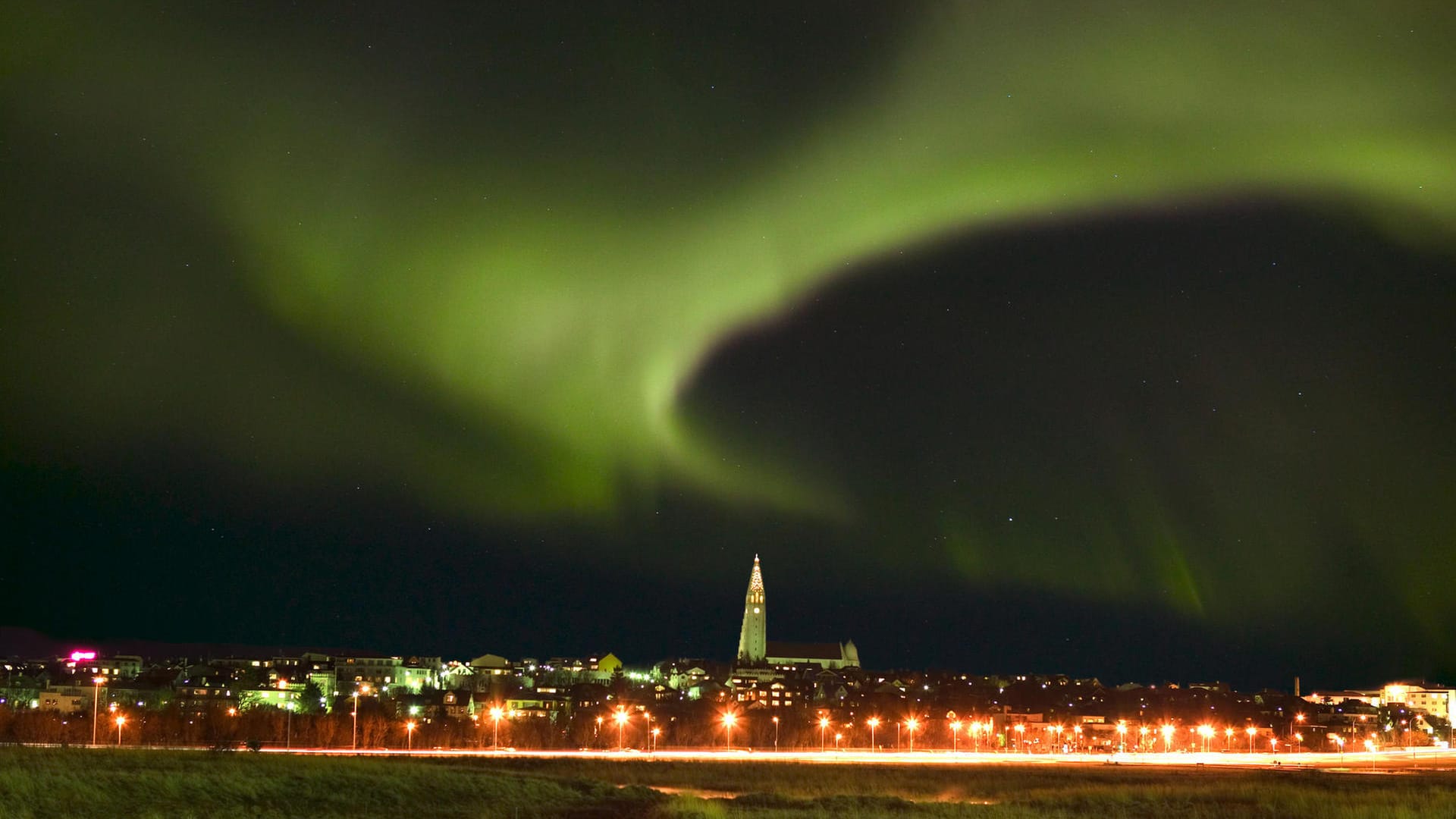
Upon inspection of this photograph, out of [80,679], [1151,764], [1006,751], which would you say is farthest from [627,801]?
[80,679]

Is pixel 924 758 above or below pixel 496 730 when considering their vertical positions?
below

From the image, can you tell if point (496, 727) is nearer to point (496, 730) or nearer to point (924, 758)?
point (496, 730)

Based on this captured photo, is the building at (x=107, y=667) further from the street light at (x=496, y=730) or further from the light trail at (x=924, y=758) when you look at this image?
the light trail at (x=924, y=758)

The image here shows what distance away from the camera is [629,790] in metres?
54.8

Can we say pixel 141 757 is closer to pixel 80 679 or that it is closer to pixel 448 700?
pixel 448 700

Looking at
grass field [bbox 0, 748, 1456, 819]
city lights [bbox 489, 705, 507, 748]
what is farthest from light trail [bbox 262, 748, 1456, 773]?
grass field [bbox 0, 748, 1456, 819]

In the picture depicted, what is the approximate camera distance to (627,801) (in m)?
51.5

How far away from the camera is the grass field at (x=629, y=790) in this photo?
43.5 metres

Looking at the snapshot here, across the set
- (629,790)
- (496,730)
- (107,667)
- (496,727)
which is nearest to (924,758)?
(496,730)

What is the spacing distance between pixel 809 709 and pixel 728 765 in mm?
68158

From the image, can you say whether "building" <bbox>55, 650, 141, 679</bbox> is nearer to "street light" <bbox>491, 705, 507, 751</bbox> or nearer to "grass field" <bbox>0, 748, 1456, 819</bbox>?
"street light" <bbox>491, 705, 507, 751</bbox>

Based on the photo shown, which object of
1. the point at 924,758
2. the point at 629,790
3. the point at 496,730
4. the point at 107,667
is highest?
the point at 629,790

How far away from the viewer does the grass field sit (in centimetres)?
4350

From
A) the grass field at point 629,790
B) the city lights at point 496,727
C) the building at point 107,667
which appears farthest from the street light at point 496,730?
the building at point 107,667
